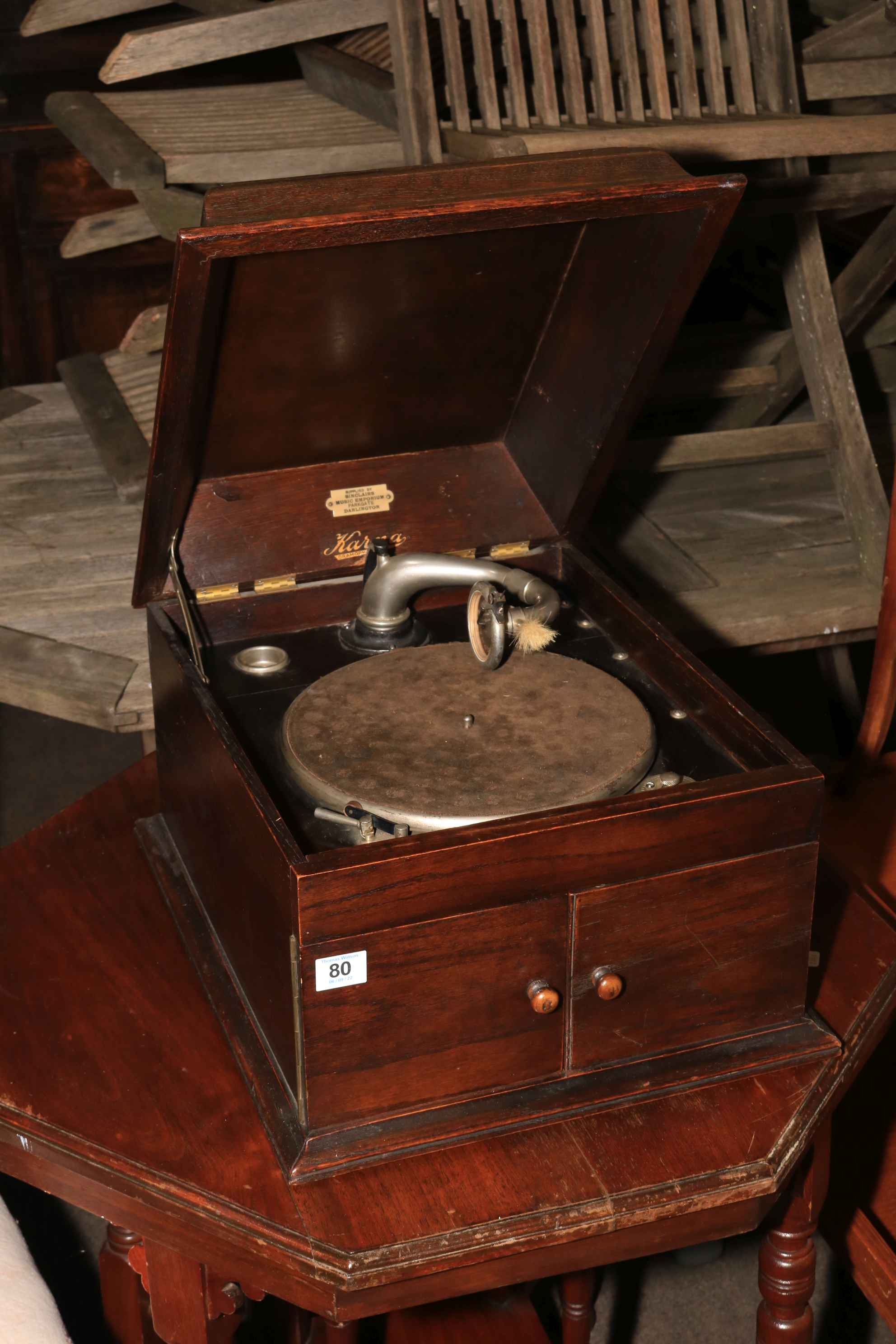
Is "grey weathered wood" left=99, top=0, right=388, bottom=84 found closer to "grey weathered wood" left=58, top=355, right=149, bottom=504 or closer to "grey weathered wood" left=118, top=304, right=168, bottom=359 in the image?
"grey weathered wood" left=118, top=304, right=168, bottom=359

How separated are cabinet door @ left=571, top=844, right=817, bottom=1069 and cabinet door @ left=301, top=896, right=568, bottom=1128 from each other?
0.12ft

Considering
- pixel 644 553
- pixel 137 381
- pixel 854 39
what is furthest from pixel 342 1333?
pixel 854 39

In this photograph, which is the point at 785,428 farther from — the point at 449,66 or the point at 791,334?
the point at 449,66

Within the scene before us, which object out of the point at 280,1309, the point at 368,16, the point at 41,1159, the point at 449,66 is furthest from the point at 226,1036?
the point at 368,16

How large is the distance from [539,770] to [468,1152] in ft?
1.25

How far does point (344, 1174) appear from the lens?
1.36m

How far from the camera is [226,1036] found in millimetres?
1527

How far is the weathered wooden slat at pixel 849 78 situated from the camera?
2930 millimetres

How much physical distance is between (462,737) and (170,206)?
145cm

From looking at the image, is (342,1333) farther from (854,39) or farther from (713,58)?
(854,39)

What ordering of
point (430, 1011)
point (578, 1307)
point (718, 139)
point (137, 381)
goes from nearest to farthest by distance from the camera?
point (430, 1011) → point (578, 1307) → point (718, 139) → point (137, 381)

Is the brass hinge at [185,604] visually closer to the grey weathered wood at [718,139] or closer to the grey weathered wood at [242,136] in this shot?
the grey weathered wood at [718,139]

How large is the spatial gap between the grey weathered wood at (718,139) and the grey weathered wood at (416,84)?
0.05 metres

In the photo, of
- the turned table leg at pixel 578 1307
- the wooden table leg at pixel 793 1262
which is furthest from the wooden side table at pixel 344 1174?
the turned table leg at pixel 578 1307
